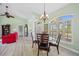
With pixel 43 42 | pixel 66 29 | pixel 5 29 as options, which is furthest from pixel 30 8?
pixel 66 29

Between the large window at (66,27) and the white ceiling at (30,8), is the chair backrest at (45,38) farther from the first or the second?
the white ceiling at (30,8)

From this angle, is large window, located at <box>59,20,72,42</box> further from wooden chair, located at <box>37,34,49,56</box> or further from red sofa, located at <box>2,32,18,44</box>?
red sofa, located at <box>2,32,18,44</box>

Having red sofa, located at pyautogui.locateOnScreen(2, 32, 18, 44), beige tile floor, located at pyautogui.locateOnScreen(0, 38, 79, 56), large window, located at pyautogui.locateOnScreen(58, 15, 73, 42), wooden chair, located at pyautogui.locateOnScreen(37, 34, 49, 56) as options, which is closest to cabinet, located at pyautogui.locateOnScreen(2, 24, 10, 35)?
red sofa, located at pyautogui.locateOnScreen(2, 32, 18, 44)

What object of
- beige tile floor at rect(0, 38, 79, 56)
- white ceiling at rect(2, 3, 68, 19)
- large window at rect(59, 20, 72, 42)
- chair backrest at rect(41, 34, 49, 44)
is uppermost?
white ceiling at rect(2, 3, 68, 19)

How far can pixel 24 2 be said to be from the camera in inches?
83.8

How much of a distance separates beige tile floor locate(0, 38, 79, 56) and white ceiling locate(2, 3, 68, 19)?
558mm

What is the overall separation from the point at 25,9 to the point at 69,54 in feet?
4.43

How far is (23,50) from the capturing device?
2.12 meters

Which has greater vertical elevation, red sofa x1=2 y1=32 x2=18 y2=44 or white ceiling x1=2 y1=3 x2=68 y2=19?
white ceiling x1=2 y1=3 x2=68 y2=19

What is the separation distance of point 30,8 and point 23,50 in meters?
0.92

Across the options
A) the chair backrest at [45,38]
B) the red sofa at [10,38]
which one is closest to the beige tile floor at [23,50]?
the red sofa at [10,38]

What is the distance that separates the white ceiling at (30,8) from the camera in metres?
2.10

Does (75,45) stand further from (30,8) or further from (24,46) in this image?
(30,8)

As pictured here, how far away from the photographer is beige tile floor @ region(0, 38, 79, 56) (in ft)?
6.83
